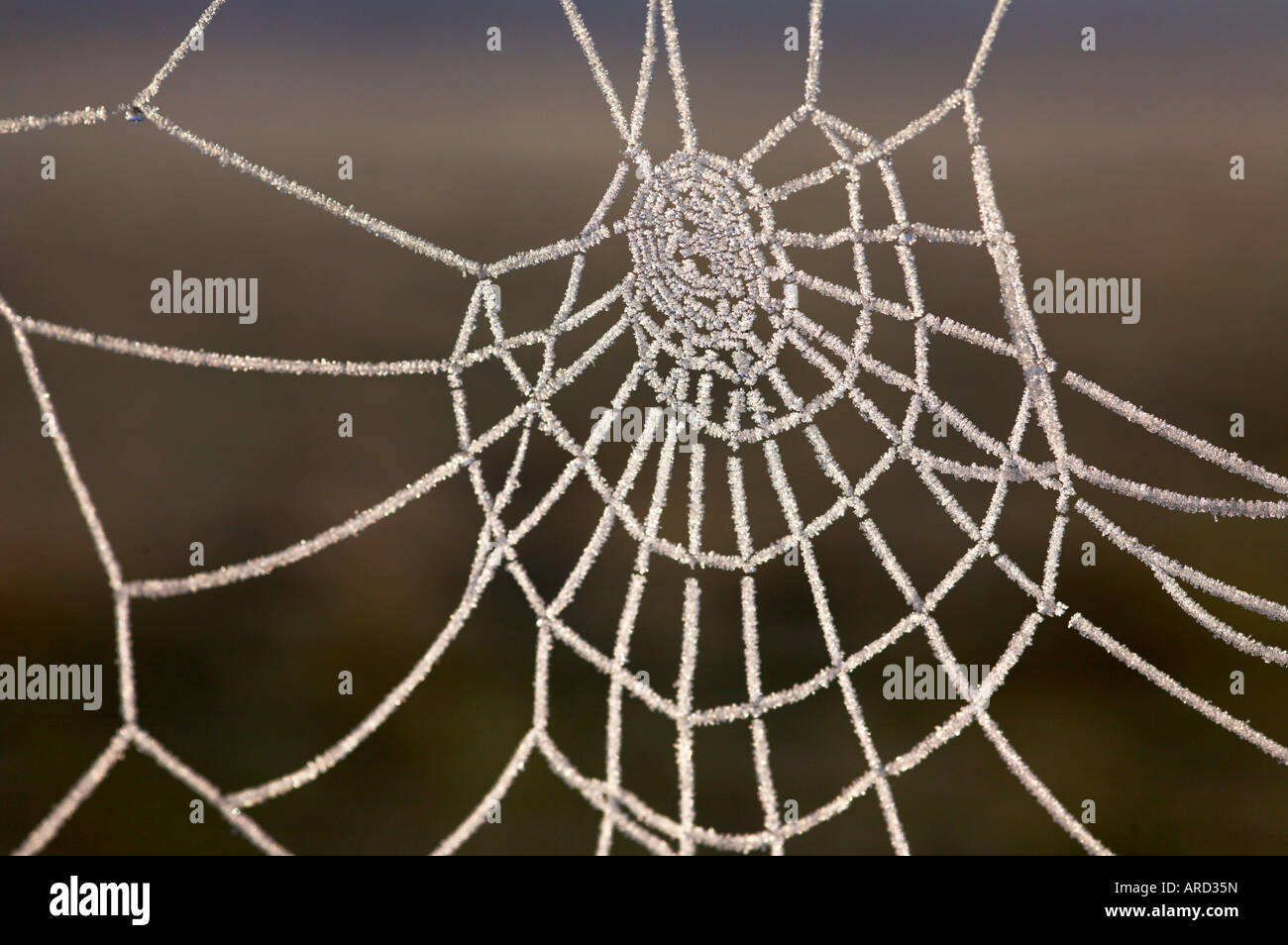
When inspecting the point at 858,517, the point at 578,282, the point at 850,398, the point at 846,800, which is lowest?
the point at 846,800

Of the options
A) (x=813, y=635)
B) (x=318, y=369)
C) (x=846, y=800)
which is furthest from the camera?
(x=813, y=635)

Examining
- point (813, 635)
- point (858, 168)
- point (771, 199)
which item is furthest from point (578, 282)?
point (813, 635)

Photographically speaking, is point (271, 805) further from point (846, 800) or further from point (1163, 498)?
point (1163, 498)

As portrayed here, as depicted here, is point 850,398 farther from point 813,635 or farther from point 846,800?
point 846,800

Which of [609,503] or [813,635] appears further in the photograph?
[813,635]

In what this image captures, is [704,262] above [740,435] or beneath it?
above

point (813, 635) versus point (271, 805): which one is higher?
point (813, 635)

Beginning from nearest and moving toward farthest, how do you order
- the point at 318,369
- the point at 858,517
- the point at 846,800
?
the point at 318,369 < the point at 846,800 < the point at 858,517
